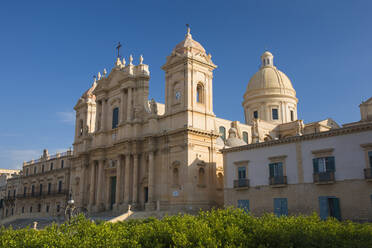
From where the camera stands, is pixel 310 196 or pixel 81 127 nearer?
pixel 310 196

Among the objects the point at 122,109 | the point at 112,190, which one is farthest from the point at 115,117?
the point at 112,190

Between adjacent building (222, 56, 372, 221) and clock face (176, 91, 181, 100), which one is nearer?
adjacent building (222, 56, 372, 221)

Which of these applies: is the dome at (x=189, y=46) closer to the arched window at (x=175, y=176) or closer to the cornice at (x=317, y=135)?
the cornice at (x=317, y=135)

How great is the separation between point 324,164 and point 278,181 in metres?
3.54

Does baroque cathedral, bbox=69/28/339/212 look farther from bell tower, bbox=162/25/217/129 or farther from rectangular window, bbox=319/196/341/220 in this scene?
rectangular window, bbox=319/196/341/220

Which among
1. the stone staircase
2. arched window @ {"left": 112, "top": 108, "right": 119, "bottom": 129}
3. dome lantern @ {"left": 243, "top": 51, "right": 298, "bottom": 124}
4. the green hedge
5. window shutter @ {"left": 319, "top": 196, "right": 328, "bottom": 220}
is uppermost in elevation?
dome lantern @ {"left": 243, "top": 51, "right": 298, "bottom": 124}

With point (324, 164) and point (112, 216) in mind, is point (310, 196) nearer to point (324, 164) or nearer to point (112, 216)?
point (324, 164)

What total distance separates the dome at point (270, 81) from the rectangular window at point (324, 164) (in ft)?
94.9

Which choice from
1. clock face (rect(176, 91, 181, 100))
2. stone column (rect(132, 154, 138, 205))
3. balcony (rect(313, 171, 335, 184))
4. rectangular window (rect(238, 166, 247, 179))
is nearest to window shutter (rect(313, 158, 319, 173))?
balcony (rect(313, 171, 335, 184))

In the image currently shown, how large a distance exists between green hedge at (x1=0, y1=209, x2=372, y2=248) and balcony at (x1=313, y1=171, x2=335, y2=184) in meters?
10.3

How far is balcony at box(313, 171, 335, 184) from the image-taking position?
932 inches

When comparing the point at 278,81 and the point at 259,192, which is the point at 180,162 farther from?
the point at 278,81

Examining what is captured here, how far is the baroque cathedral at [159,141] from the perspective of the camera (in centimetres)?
3250

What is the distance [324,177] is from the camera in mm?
24000
